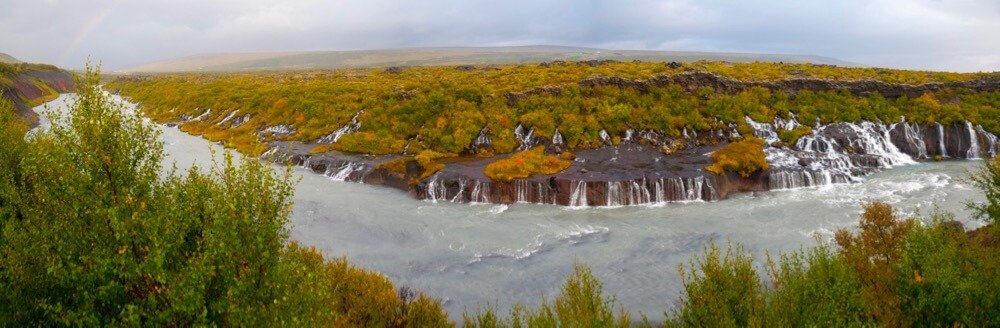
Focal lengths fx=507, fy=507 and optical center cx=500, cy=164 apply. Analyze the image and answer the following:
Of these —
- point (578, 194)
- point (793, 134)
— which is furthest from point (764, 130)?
point (578, 194)

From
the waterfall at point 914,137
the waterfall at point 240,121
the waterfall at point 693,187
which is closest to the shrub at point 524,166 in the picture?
the waterfall at point 693,187

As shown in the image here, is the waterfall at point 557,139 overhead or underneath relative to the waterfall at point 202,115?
underneath

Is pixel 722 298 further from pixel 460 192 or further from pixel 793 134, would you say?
pixel 793 134

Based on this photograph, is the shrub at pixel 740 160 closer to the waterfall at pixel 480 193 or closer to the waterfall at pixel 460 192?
the waterfall at pixel 480 193

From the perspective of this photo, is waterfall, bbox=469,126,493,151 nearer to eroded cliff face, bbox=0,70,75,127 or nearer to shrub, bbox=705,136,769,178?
shrub, bbox=705,136,769,178

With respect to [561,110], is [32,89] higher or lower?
higher

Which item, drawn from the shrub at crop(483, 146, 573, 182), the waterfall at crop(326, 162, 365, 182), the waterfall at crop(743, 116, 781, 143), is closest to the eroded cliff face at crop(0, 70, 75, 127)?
the waterfall at crop(326, 162, 365, 182)
